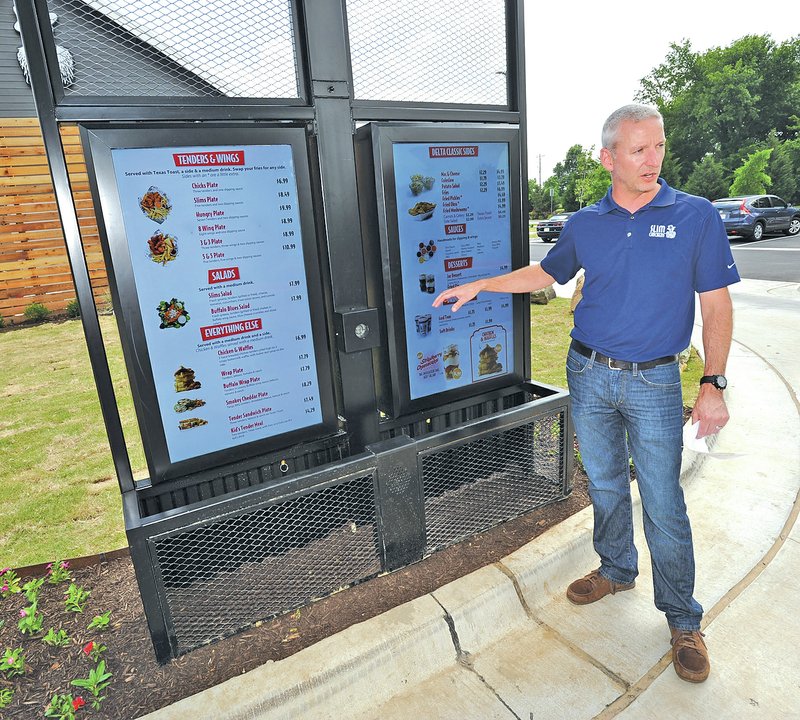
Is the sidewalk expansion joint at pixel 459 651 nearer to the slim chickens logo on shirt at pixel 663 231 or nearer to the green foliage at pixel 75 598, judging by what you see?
the green foliage at pixel 75 598

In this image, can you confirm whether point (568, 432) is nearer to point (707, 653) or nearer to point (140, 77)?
point (707, 653)

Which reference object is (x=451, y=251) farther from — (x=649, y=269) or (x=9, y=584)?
(x=9, y=584)

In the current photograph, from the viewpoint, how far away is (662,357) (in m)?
2.18

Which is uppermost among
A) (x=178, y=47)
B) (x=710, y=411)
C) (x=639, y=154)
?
(x=178, y=47)

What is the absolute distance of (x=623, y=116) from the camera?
2.09m

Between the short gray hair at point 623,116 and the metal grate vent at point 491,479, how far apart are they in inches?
58.8

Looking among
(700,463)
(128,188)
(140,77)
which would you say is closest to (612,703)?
(700,463)

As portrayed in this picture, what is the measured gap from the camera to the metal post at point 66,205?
1918mm

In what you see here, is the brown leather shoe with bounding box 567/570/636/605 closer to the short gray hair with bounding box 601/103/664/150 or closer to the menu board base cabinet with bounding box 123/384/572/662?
the menu board base cabinet with bounding box 123/384/572/662

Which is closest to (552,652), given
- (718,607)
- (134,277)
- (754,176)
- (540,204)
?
(718,607)

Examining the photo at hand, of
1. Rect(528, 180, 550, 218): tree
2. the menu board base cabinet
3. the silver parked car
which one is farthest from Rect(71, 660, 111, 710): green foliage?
Rect(528, 180, 550, 218): tree

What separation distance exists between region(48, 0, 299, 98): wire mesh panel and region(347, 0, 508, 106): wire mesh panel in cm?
37

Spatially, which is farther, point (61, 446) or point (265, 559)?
point (61, 446)

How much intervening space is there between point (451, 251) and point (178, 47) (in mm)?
1546
